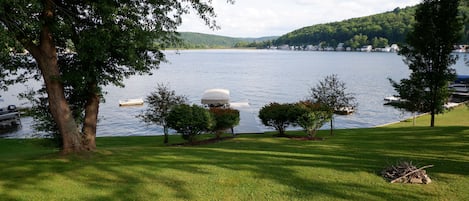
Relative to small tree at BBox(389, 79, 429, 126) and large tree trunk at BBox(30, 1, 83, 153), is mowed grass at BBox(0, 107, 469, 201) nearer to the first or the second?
large tree trunk at BBox(30, 1, 83, 153)

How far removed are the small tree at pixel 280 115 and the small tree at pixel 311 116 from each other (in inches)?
14.5

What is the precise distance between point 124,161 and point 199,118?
7317 millimetres

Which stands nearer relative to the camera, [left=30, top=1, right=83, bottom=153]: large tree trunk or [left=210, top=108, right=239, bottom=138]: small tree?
[left=30, top=1, right=83, bottom=153]: large tree trunk

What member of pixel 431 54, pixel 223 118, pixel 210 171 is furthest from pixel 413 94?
pixel 210 171

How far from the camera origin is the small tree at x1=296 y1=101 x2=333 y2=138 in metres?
19.9

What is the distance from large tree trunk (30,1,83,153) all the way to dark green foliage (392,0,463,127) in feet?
75.5

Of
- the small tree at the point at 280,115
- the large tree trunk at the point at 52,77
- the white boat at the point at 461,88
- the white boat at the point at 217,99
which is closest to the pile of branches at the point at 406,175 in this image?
the large tree trunk at the point at 52,77

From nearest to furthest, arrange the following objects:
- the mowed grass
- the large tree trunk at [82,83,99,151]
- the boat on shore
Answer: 1. the mowed grass
2. the large tree trunk at [82,83,99,151]
3. the boat on shore

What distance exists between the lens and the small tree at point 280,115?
66.8 ft

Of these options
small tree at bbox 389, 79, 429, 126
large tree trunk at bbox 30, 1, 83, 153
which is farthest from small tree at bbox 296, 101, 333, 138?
large tree trunk at bbox 30, 1, 83, 153

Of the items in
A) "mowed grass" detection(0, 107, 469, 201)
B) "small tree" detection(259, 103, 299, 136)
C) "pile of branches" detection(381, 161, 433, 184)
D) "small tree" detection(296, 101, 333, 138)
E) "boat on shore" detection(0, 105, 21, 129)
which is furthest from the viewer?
"boat on shore" detection(0, 105, 21, 129)

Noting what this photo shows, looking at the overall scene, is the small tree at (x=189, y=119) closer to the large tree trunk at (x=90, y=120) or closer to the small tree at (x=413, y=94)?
the large tree trunk at (x=90, y=120)

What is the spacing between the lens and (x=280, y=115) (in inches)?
812

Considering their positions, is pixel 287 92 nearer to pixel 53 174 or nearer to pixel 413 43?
pixel 413 43
